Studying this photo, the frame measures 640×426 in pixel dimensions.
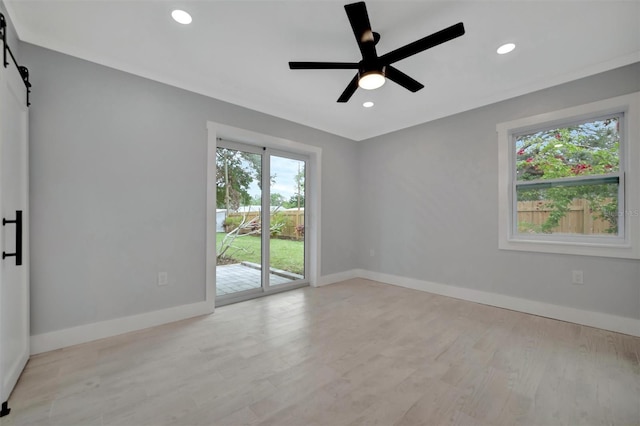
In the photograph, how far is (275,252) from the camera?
155 inches

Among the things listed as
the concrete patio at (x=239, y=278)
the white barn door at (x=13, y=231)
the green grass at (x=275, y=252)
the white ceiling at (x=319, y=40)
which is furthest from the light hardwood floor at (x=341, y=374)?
the white ceiling at (x=319, y=40)

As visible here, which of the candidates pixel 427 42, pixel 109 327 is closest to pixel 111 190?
pixel 109 327

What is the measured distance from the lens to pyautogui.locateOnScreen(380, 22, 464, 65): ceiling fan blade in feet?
5.41

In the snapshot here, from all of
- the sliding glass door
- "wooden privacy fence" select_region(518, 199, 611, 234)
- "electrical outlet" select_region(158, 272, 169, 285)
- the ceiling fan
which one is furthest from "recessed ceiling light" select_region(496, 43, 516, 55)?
"electrical outlet" select_region(158, 272, 169, 285)

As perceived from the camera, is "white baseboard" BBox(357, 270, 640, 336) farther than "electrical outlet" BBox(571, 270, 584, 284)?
A: No

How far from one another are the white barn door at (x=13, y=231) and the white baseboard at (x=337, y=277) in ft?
10.3

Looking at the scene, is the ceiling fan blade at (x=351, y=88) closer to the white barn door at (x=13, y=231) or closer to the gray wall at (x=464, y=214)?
the gray wall at (x=464, y=214)

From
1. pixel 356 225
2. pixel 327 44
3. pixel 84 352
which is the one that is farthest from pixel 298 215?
pixel 84 352

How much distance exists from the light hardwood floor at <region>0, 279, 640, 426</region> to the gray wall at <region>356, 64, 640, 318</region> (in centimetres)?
45

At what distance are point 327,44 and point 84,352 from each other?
3313 mm

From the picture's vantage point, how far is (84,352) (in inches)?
85.1

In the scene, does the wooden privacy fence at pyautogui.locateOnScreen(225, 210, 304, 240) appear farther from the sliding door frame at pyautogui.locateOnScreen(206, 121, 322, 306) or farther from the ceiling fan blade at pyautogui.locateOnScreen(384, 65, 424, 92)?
the ceiling fan blade at pyautogui.locateOnScreen(384, 65, 424, 92)

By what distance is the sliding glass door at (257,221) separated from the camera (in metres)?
3.44

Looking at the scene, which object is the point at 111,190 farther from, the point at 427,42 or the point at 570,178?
the point at 570,178
